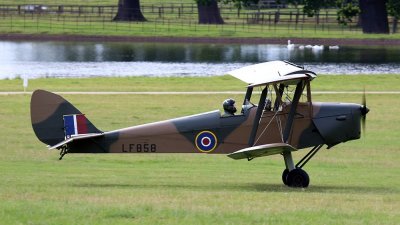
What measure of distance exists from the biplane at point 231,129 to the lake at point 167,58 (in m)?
37.0

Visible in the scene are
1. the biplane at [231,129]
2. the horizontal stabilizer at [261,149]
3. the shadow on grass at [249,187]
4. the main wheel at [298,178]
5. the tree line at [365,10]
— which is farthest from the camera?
the tree line at [365,10]

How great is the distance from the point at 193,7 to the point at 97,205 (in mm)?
113790

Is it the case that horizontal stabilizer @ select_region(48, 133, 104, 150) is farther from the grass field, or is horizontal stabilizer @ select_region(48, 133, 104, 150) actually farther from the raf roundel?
the raf roundel

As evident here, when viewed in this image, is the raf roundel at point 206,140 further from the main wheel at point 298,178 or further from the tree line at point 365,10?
the tree line at point 365,10

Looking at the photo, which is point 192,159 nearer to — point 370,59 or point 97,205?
point 97,205

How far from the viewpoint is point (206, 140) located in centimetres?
1980

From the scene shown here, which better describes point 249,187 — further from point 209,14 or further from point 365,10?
point 209,14

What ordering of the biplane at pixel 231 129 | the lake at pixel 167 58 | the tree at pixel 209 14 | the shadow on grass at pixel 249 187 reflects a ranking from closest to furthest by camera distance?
the shadow on grass at pixel 249 187 < the biplane at pixel 231 129 < the lake at pixel 167 58 < the tree at pixel 209 14

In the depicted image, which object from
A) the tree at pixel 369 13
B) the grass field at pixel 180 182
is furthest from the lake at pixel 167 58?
the grass field at pixel 180 182

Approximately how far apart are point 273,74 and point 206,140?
1.74 m

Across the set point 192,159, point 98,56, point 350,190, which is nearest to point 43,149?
point 192,159

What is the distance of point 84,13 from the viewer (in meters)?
118

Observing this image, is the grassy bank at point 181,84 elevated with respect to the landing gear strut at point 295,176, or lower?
lower

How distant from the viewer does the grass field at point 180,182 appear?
14039 mm
